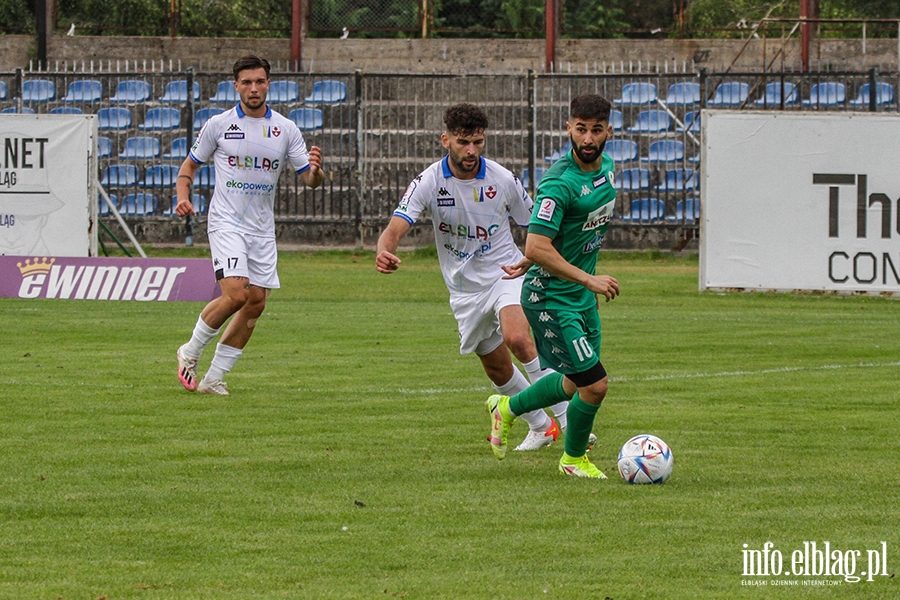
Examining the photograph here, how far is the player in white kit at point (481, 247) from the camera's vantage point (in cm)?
820

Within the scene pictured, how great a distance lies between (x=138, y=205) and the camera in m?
26.7

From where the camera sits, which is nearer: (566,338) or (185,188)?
(566,338)

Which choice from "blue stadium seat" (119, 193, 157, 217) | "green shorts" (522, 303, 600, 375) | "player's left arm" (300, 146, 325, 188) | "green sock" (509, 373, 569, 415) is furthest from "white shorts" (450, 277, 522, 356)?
"blue stadium seat" (119, 193, 157, 217)

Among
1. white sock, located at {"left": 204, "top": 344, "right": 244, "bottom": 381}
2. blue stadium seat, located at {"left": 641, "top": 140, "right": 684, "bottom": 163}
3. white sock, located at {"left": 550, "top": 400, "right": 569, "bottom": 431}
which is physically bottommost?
white sock, located at {"left": 550, "top": 400, "right": 569, "bottom": 431}

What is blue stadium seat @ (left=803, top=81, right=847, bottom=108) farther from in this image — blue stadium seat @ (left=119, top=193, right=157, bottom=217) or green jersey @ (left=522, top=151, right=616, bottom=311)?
green jersey @ (left=522, top=151, right=616, bottom=311)

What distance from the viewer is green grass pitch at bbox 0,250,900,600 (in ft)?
16.8

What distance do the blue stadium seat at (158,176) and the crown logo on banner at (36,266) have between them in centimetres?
925

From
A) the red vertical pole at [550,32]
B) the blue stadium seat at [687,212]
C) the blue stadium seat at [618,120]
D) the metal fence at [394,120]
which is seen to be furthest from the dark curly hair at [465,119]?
the red vertical pole at [550,32]

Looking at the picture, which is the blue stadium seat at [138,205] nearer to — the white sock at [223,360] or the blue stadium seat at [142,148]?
the blue stadium seat at [142,148]

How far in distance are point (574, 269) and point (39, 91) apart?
22.6 metres

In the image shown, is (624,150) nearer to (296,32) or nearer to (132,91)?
(296,32)

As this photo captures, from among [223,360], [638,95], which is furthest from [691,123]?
[223,360]

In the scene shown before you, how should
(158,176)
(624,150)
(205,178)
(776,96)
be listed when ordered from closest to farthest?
(624,150) < (205,178) < (158,176) < (776,96)

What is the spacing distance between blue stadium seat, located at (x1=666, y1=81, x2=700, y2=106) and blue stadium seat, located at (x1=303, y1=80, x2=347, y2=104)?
6.04m
